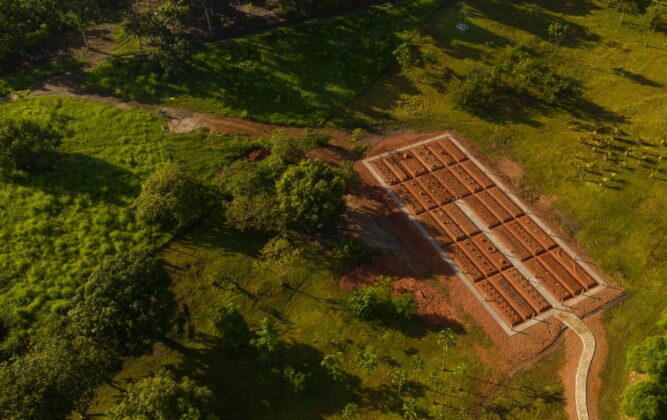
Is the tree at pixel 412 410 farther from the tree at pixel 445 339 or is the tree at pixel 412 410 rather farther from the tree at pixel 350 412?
the tree at pixel 445 339

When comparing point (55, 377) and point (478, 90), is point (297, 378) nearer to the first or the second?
point (55, 377)

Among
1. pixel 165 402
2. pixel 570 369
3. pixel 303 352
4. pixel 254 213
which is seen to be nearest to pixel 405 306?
pixel 303 352

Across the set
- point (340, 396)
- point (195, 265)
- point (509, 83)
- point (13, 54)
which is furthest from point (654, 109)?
point (13, 54)

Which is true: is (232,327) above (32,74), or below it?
below

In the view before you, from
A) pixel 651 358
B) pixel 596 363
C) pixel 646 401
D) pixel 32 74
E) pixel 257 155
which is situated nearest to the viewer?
pixel 646 401

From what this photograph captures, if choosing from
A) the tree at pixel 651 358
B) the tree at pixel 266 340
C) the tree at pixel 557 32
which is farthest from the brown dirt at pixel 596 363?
the tree at pixel 557 32

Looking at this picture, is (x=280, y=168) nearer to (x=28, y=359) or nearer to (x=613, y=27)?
(x=28, y=359)
